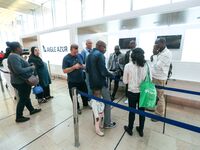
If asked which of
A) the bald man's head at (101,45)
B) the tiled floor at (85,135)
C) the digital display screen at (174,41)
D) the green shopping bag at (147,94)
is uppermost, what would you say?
the digital display screen at (174,41)

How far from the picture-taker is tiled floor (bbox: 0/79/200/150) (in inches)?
73.0

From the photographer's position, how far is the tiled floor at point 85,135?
1.86 metres

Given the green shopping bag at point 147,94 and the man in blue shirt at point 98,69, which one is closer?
the green shopping bag at point 147,94

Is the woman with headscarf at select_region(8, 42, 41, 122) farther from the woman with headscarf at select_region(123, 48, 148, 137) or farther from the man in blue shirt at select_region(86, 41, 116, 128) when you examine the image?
the woman with headscarf at select_region(123, 48, 148, 137)

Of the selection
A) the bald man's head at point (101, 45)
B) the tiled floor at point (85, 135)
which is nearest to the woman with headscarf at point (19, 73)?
the tiled floor at point (85, 135)

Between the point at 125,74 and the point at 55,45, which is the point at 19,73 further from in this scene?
the point at 55,45

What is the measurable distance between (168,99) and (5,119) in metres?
4.17

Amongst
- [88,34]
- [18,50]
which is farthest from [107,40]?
[18,50]

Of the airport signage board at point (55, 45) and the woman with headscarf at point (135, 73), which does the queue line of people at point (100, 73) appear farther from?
the airport signage board at point (55, 45)

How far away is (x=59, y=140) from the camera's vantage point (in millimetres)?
1985

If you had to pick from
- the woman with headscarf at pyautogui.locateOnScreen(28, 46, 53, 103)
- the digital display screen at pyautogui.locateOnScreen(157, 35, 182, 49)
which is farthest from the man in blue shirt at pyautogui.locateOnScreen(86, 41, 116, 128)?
the digital display screen at pyautogui.locateOnScreen(157, 35, 182, 49)

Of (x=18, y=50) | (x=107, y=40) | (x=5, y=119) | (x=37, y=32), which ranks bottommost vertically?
(x=5, y=119)

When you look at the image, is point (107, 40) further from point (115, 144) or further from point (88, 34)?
point (115, 144)

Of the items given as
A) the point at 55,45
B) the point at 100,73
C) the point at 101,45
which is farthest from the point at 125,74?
the point at 55,45
